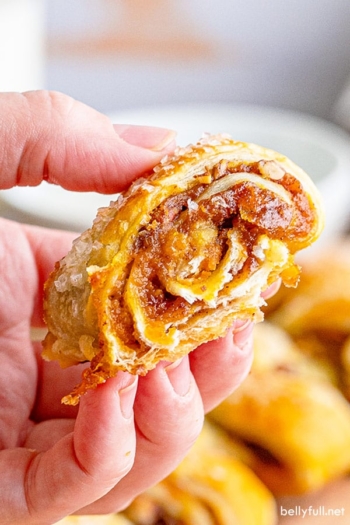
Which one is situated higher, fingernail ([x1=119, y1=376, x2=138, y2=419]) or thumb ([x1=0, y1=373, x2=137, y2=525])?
fingernail ([x1=119, y1=376, x2=138, y2=419])

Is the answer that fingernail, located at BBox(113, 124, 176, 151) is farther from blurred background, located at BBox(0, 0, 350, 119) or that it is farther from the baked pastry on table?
blurred background, located at BBox(0, 0, 350, 119)

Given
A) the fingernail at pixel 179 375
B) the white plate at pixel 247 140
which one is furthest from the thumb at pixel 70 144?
the white plate at pixel 247 140

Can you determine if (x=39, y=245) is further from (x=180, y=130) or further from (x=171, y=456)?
(x=180, y=130)

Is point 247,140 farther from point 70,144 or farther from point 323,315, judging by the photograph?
point 70,144

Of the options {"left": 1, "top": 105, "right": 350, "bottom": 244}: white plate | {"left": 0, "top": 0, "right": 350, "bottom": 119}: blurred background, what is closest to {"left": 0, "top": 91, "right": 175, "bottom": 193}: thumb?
{"left": 1, "top": 105, "right": 350, "bottom": 244}: white plate

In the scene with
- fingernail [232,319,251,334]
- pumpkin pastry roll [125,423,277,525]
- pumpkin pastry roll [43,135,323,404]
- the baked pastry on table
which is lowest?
pumpkin pastry roll [125,423,277,525]

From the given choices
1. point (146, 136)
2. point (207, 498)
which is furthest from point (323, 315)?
point (146, 136)

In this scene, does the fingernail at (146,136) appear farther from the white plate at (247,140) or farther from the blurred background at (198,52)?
the blurred background at (198,52)
